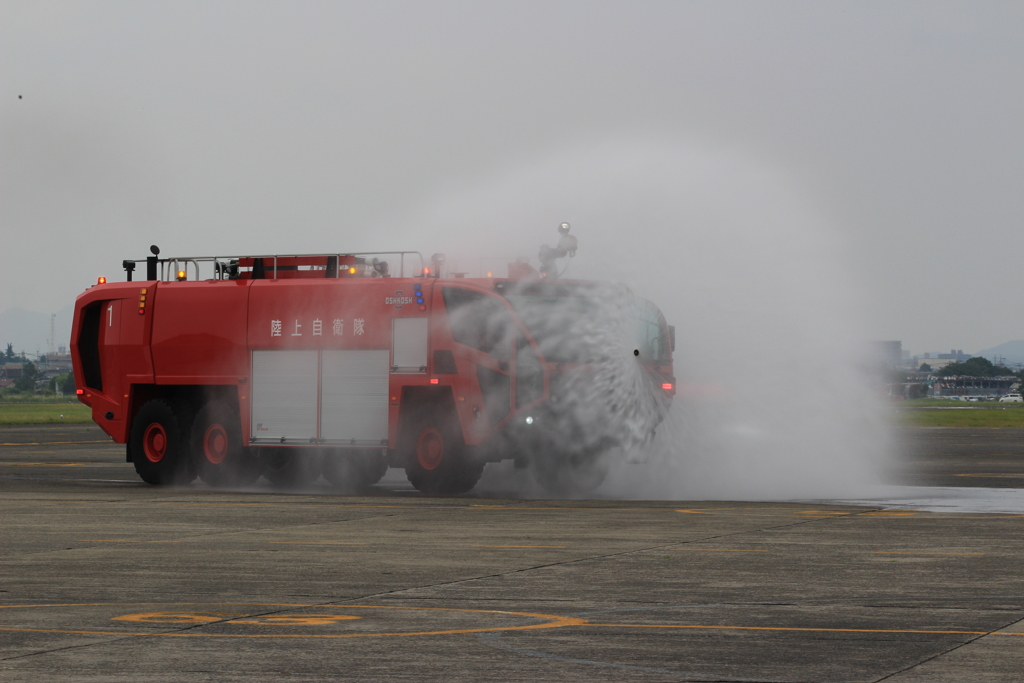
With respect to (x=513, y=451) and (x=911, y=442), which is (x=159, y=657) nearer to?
(x=513, y=451)

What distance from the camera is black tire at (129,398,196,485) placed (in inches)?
1064

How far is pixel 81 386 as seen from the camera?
2900 centimetres

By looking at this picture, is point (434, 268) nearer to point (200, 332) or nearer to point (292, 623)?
point (200, 332)

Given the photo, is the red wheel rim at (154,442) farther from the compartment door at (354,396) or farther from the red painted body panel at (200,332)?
the compartment door at (354,396)

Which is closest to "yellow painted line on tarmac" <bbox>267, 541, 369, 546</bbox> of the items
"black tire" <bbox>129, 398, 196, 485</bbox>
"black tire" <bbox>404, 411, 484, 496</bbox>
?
"black tire" <bbox>404, 411, 484, 496</bbox>

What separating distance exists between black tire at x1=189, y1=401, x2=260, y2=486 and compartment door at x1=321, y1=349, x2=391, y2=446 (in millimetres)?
2020

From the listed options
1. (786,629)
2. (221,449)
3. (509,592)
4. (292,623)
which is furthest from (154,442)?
(786,629)

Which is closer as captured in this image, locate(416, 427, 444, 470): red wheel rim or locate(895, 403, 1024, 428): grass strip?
locate(416, 427, 444, 470): red wheel rim

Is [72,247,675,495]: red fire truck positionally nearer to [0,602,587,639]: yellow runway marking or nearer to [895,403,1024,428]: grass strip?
[0,602,587,639]: yellow runway marking

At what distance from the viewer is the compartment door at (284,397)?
25.6 meters

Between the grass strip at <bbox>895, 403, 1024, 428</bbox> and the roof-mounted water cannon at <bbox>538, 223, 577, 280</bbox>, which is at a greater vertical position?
the roof-mounted water cannon at <bbox>538, 223, 577, 280</bbox>

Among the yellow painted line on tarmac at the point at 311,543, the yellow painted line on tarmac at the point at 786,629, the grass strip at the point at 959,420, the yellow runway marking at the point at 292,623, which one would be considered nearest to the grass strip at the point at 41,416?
the yellow painted line on tarmac at the point at 311,543

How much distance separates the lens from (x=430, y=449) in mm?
24234

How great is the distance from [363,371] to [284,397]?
5.72 feet
